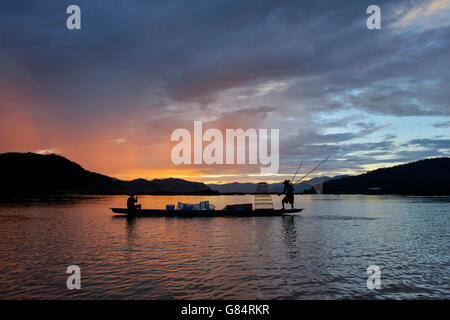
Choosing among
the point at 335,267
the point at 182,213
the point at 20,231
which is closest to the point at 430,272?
the point at 335,267

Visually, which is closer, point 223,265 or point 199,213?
point 223,265

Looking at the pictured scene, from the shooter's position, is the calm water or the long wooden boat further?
the long wooden boat

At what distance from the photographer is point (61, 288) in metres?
12.7

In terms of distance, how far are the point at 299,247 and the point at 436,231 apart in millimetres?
20634

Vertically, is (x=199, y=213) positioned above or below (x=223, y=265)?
below

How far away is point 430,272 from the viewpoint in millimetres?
15586

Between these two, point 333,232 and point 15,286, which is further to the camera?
point 333,232

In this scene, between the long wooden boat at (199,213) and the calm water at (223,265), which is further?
the long wooden boat at (199,213)

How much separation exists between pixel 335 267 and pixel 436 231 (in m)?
23.8

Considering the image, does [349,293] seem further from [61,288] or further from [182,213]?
[182,213]

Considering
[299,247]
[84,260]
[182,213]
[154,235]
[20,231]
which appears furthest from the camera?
[182,213]
